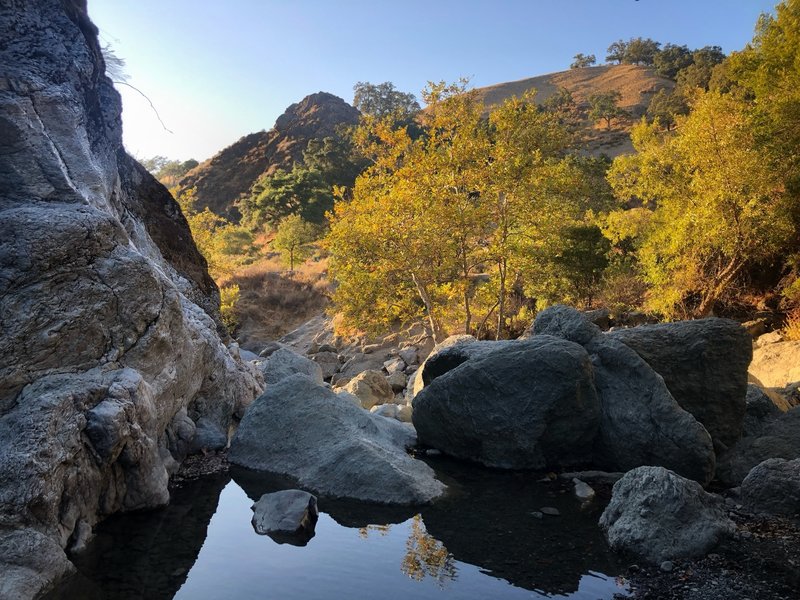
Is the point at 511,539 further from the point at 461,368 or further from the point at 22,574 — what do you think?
the point at 22,574

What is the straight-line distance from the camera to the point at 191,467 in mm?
11344

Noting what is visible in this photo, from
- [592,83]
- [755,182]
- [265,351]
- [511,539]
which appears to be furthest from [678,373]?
[592,83]

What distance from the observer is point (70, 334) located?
8922mm

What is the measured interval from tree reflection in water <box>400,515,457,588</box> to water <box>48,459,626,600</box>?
0.01m

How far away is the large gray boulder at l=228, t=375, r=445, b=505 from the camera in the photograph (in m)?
10.1

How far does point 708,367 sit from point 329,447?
7.70 meters

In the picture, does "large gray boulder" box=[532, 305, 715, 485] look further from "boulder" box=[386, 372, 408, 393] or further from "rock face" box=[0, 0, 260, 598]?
"boulder" box=[386, 372, 408, 393]

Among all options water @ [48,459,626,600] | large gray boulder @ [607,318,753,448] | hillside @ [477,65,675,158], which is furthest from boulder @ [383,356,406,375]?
hillside @ [477,65,675,158]

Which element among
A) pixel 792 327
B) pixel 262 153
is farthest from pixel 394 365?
pixel 262 153

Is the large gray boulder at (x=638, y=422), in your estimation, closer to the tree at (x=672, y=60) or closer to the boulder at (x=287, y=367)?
the boulder at (x=287, y=367)

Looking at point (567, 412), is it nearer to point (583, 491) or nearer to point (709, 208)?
point (583, 491)

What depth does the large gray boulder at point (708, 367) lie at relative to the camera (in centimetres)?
1214

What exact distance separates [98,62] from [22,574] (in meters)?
11.1

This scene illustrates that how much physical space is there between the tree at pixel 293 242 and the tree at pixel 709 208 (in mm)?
32118
